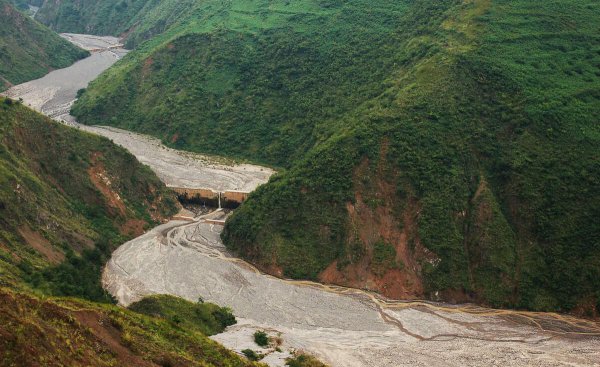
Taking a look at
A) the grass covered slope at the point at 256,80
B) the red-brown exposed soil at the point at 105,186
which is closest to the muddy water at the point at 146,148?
the grass covered slope at the point at 256,80

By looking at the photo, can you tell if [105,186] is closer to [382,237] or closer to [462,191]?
[382,237]

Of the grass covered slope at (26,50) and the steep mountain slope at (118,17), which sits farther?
the steep mountain slope at (118,17)

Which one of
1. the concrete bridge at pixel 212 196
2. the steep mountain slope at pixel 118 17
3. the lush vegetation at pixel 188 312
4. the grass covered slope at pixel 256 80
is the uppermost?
the steep mountain slope at pixel 118 17

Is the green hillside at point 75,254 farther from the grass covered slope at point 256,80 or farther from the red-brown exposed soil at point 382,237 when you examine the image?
the grass covered slope at point 256,80

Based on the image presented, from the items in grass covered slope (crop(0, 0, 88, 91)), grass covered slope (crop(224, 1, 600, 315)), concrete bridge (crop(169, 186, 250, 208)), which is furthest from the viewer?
grass covered slope (crop(0, 0, 88, 91))

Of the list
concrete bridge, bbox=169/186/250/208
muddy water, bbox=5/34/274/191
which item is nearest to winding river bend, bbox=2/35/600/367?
concrete bridge, bbox=169/186/250/208

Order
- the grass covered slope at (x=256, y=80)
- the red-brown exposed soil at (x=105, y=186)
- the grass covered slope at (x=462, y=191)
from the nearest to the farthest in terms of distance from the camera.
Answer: the grass covered slope at (x=462, y=191)
the red-brown exposed soil at (x=105, y=186)
the grass covered slope at (x=256, y=80)

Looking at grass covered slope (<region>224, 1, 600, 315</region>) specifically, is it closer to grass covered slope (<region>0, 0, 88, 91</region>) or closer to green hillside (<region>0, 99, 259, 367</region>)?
green hillside (<region>0, 99, 259, 367</region>)
